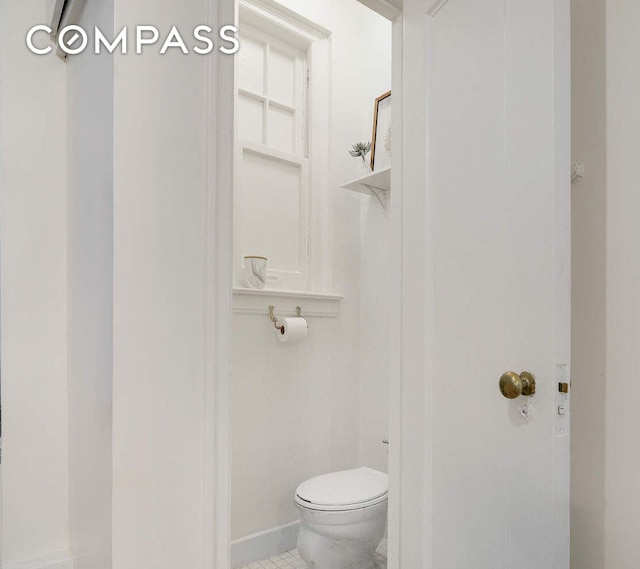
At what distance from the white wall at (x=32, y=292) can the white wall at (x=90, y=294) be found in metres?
0.05

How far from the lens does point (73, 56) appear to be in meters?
1.08

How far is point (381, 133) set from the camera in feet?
7.37

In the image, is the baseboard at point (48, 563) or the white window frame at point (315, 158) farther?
the white window frame at point (315, 158)

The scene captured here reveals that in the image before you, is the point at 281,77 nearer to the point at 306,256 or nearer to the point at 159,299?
the point at 306,256

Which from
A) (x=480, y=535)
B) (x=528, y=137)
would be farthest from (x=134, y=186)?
(x=480, y=535)

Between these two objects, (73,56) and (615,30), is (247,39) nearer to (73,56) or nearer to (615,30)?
(73,56)

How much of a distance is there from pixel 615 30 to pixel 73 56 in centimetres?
125

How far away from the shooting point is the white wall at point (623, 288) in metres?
1.01

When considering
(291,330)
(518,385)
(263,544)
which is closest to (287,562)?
(263,544)

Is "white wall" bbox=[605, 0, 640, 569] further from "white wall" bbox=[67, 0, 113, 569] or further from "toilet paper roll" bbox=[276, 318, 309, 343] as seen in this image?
"toilet paper roll" bbox=[276, 318, 309, 343]

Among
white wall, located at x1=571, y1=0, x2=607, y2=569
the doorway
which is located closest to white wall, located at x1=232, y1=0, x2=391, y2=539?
the doorway

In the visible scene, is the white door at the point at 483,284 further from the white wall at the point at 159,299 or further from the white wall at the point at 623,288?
the white wall at the point at 159,299

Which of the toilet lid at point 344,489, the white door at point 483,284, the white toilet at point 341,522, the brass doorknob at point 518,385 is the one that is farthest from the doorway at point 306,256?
the brass doorknob at point 518,385

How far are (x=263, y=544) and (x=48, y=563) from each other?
3.80 ft
